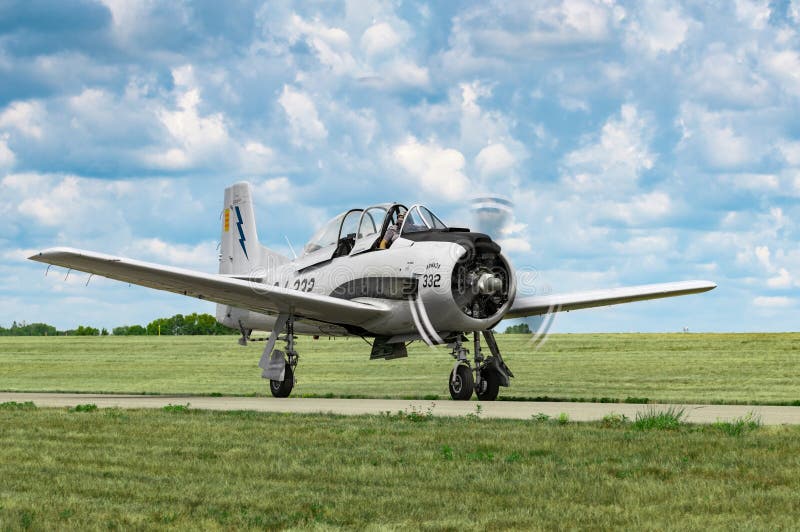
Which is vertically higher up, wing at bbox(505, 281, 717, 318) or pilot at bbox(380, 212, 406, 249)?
pilot at bbox(380, 212, 406, 249)

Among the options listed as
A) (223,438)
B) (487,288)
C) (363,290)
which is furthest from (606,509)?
(363,290)

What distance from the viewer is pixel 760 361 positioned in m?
33.9

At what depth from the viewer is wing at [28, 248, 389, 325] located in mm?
18141

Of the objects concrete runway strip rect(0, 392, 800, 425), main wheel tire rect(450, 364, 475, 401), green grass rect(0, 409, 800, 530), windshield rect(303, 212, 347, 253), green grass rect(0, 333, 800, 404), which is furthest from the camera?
green grass rect(0, 333, 800, 404)

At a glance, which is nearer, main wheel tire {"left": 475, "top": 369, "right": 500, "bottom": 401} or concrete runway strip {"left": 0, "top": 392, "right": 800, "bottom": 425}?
concrete runway strip {"left": 0, "top": 392, "right": 800, "bottom": 425}

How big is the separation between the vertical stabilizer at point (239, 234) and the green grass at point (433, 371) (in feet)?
11.9

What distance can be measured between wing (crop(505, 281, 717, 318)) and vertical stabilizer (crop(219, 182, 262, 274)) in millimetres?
9392

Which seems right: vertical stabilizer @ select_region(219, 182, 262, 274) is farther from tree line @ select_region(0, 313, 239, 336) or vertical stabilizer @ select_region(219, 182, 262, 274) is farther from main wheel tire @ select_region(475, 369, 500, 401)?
tree line @ select_region(0, 313, 239, 336)

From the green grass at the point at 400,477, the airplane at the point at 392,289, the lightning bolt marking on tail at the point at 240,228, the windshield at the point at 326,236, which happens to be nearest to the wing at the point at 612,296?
the airplane at the point at 392,289

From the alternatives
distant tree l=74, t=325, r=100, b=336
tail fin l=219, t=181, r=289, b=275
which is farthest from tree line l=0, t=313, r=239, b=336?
tail fin l=219, t=181, r=289, b=275

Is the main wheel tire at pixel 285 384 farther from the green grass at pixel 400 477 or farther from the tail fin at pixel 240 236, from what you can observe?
the green grass at pixel 400 477

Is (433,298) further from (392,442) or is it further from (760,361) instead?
(760,361)

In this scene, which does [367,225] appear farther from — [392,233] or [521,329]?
[521,329]

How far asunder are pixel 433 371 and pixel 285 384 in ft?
38.2
